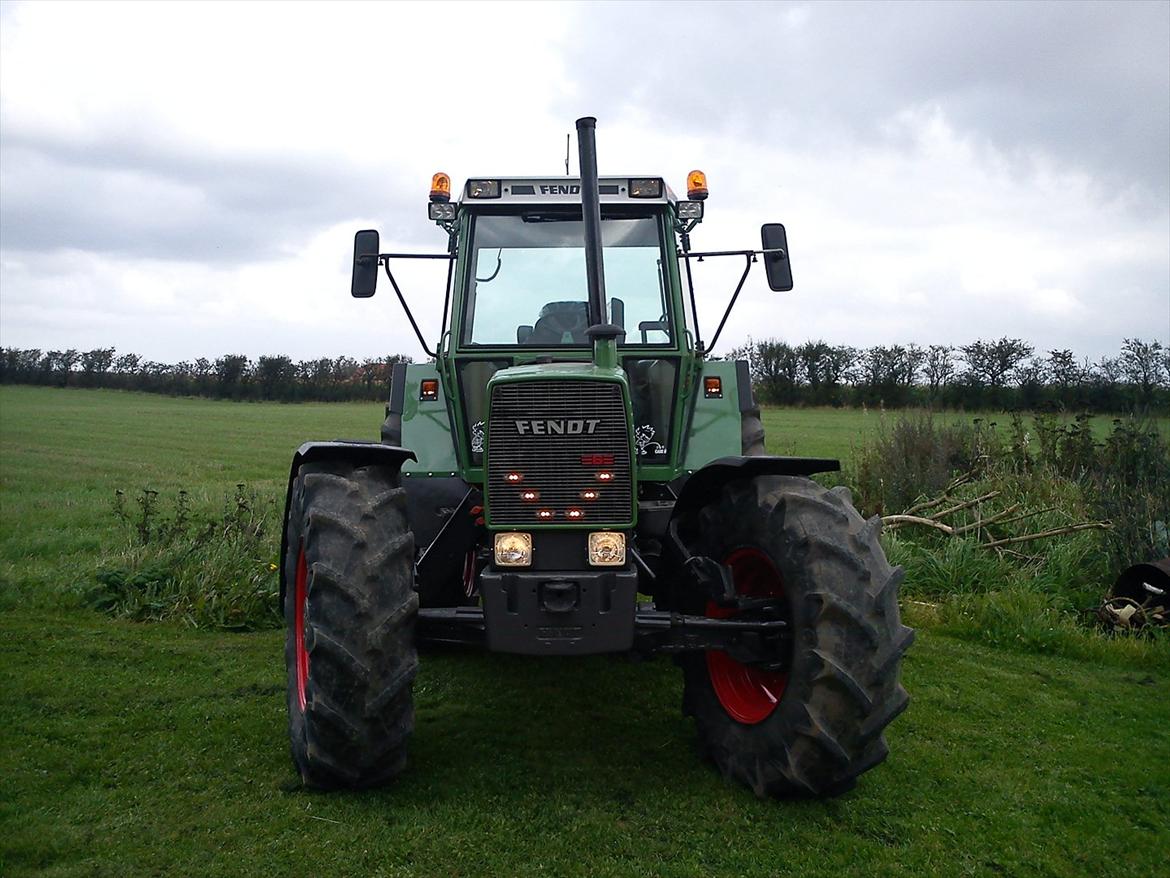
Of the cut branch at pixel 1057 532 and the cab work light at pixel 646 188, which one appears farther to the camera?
the cut branch at pixel 1057 532

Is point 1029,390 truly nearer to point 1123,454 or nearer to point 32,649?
point 1123,454

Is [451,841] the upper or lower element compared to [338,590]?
lower

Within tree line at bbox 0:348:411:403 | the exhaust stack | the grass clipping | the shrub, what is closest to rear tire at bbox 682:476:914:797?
the exhaust stack

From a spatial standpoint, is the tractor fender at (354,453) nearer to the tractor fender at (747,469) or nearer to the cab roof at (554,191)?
the tractor fender at (747,469)

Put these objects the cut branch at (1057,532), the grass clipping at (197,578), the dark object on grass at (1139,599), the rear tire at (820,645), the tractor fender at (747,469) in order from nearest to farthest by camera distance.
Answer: the rear tire at (820,645) < the tractor fender at (747,469) < the dark object on grass at (1139,599) < the grass clipping at (197,578) < the cut branch at (1057,532)

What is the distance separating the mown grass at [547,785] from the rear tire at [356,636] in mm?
228

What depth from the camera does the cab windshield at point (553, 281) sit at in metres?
5.52

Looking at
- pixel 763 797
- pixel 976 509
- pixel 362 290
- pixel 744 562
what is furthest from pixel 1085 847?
pixel 976 509

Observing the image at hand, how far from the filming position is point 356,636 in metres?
3.79

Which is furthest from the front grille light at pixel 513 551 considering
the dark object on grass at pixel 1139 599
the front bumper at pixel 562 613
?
the dark object on grass at pixel 1139 599

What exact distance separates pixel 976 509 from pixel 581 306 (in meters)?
5.31

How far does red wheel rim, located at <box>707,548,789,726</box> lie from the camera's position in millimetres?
4395

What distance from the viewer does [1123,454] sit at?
30.3 ft

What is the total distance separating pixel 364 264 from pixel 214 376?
53.7m
